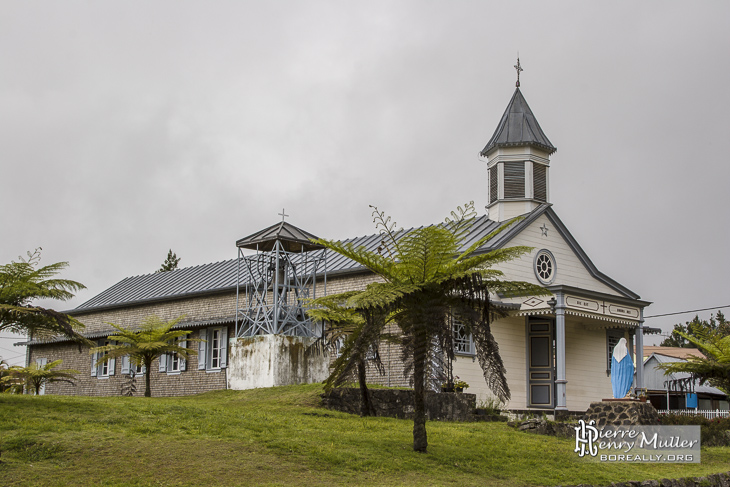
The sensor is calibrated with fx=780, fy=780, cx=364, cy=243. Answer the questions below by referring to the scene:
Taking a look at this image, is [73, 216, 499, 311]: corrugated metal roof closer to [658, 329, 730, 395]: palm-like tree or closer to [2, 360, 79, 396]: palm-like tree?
[2, 360, 79, 396]: palm-like tree

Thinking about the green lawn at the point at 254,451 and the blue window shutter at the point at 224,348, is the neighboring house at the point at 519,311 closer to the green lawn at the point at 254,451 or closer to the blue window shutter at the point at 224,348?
the blue window shutter at the point at 224,348

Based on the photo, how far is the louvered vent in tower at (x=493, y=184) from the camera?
2708 cm

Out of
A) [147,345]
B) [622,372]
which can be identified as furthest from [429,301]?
[147,345]

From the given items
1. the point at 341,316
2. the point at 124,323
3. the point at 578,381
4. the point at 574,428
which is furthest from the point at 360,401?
the point at 124,323

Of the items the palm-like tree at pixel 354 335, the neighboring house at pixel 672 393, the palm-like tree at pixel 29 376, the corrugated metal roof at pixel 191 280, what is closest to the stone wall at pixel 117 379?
the corrugated metal roof at pixel 191 280

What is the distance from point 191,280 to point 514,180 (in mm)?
14091

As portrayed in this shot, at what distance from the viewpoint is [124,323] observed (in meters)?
33.0

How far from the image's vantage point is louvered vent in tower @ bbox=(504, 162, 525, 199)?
26594mm

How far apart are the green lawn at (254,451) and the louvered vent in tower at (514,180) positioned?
40.1 ft

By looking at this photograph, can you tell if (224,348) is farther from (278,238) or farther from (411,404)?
(411,404)

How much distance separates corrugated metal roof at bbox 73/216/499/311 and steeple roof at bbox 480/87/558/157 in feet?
8.89

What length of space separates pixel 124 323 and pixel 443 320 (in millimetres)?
24196

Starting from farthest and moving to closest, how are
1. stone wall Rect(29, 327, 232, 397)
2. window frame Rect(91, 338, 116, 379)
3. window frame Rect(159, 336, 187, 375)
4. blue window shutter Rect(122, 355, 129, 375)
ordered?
window frame Rect(91, 338, 116, 379) < blue window shutter Rect(122, 355, 129, 375) < window frame Rect(159, 336, 187, 375) < stone wall Rect(29, 327, 232, 397)

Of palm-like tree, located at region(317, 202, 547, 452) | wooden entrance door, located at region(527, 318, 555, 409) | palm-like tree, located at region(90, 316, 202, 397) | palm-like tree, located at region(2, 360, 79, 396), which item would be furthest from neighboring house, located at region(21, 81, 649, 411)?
palm-like tree, located at region(317, 202, 547, 452)
